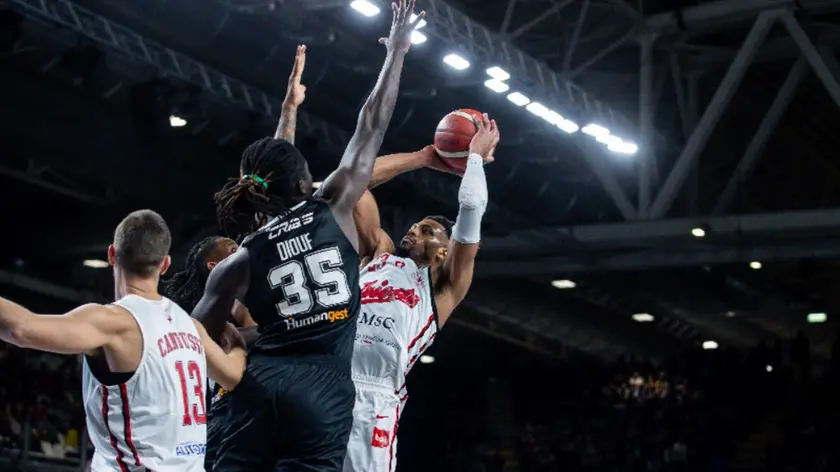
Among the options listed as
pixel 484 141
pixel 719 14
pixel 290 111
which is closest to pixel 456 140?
pixel 484 141

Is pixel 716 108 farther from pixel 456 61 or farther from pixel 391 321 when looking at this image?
pixel 391 321

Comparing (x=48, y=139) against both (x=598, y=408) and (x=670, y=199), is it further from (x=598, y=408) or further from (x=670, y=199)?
(x=598, y=408)

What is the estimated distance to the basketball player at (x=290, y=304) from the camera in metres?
4.99

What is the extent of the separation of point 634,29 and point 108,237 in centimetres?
841

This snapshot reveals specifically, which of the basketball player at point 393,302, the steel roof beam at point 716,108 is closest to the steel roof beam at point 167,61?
the steel roof beam at point 716,108

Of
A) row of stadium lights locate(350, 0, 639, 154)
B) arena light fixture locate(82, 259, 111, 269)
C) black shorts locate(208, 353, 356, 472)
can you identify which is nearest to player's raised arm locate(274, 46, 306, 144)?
black shorts locate(208, 353, 356, 472)

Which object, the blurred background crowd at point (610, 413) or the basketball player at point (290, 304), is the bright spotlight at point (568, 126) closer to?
the blurred background crowd at point (610, 413)

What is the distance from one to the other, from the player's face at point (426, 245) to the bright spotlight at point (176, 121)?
925 centimetres

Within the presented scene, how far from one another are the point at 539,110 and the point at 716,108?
221cm

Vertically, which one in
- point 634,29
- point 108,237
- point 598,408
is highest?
point 634,29

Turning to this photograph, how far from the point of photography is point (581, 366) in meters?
28.3

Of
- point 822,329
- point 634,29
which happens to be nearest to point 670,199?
point 634,29

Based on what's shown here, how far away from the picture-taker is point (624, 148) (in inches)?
672

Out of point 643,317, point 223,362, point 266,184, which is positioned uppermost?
point 643,317
